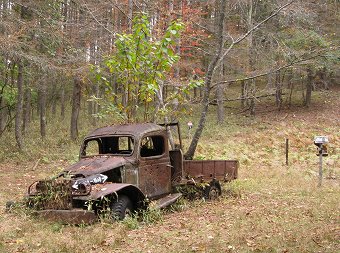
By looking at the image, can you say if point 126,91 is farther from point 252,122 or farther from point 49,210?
point 252,122

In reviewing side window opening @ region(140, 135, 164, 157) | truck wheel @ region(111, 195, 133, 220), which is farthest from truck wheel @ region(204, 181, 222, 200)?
truck wheel @ region(111, 195, 133, 220)

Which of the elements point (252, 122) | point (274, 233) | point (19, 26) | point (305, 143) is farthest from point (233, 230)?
point (252, 122)

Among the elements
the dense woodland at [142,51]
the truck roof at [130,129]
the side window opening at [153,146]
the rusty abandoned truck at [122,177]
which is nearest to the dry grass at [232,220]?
the rusty abandoned truck at [122,177]

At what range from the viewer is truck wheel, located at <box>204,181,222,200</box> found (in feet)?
34.9

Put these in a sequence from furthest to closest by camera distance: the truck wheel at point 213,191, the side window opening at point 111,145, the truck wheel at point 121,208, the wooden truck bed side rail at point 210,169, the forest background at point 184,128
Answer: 1. the truck wheel at point 213,191
2. the wooden truck bed side rail at point 210,169
3. the side window opening at point 111,145
4. the truck wheel at point 121,208
5. the forest background at point 184,128

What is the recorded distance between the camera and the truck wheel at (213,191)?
1064cm

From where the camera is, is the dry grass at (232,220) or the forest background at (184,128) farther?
the forest background at (184,128)

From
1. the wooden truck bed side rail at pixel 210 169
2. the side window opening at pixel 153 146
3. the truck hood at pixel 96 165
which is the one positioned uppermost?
the side window opening at pixel 153 146

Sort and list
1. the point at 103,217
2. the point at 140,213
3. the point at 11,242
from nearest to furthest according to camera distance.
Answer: the point at 11,242 < the point at 103,217 < the point at 140,213

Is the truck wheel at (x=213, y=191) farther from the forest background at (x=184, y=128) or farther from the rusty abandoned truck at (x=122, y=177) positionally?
the forest background at (x=184, y=128)

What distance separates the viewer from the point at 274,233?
252 inches

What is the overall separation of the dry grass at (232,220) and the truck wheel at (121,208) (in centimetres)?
45

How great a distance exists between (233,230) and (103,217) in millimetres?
2285

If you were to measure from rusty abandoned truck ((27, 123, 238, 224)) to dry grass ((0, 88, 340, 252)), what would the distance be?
0.37m
